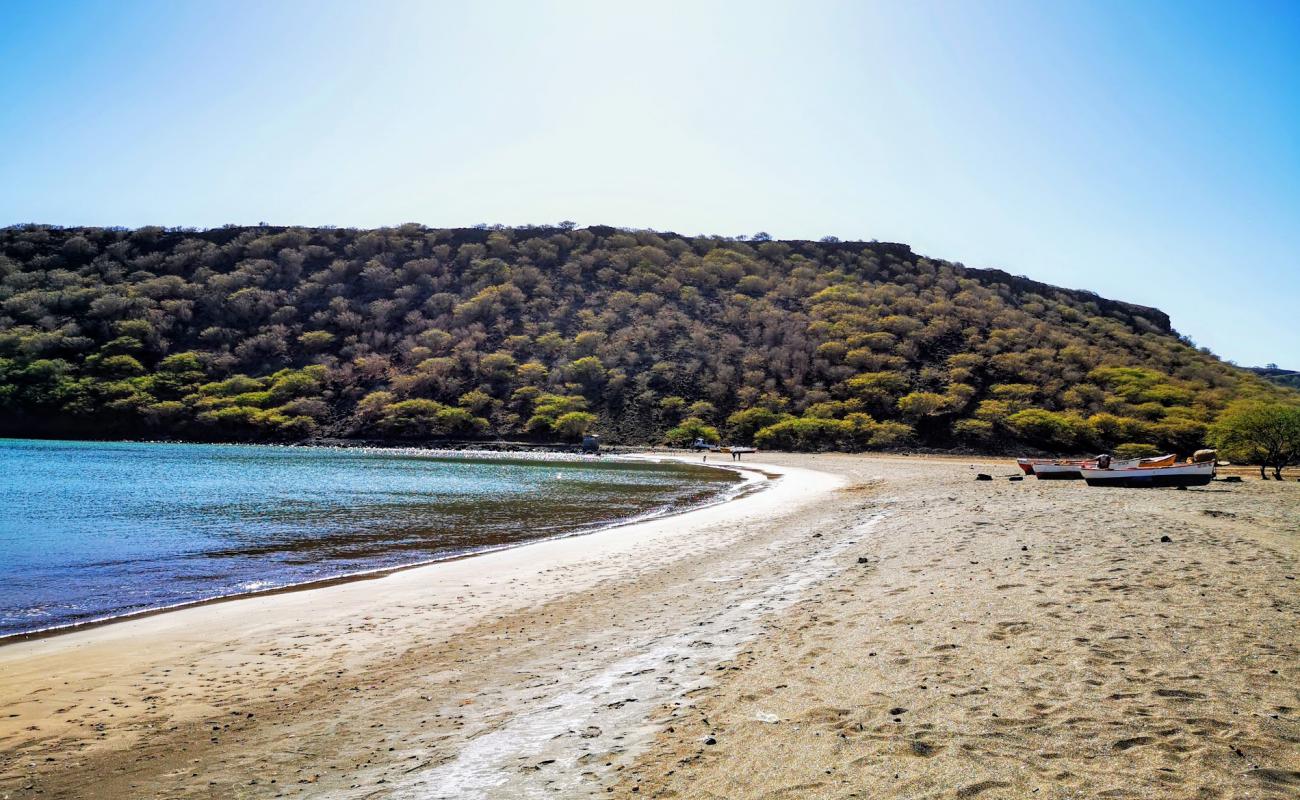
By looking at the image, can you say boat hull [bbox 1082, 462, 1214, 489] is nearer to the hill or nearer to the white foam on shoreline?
the white foam on shoreline

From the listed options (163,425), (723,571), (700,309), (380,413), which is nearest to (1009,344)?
(700,309)

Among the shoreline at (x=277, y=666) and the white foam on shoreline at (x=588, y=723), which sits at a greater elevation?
the white foam on shoreline at (x=588, y=723)

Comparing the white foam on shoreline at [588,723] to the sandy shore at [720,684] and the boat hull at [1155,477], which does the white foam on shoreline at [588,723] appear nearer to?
the sandy shore at [720,684]

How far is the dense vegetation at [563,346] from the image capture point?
66.3 m

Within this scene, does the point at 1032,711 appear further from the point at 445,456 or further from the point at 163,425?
the point at 163,425

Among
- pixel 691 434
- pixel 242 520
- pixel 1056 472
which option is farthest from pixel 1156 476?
pixel 691 434

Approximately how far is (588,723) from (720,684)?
1.21 m

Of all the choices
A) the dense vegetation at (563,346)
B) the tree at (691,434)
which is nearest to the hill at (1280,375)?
the dense vegetation at (563,346)

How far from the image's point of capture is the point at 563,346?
79.1m

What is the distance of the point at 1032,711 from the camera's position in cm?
480

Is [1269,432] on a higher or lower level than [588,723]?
higher

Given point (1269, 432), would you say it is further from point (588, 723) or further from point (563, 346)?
point (563, 346)

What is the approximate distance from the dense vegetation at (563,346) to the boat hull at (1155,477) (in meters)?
35.5

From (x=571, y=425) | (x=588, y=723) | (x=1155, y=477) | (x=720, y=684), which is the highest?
(x=571, y=425)
